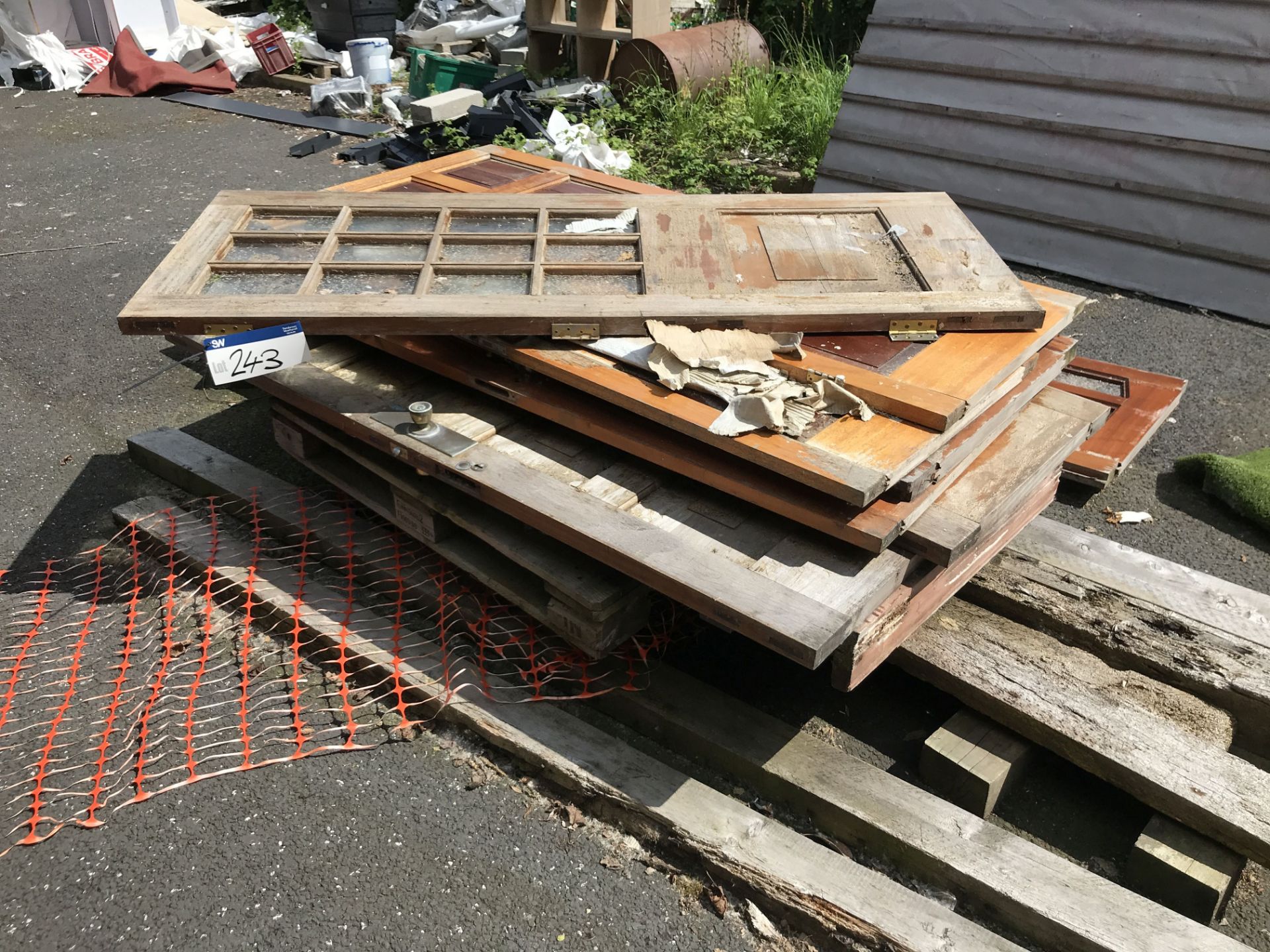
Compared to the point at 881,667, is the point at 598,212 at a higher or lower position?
higher

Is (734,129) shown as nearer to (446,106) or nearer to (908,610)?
(446,106)

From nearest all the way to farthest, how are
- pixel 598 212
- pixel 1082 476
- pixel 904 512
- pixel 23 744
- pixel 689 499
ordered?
pixel 904 512
pixel 689 499
pixel 23 744
pixel 598 212
pixel 1082 476

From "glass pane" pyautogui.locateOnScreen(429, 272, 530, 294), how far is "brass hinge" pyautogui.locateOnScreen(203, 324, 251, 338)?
471mm

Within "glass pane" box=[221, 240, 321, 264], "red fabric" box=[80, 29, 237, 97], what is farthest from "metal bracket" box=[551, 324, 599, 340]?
"red fabric" box=[80, 29, 237, 97]

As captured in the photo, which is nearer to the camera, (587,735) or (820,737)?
(587,735)

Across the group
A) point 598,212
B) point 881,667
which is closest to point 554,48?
point 598,212

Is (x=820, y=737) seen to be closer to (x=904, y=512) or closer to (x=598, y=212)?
(x=904, y=512)

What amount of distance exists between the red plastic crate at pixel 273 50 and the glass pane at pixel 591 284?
8077 millimetres

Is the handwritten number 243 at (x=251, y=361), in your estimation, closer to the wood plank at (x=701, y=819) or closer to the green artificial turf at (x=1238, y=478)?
the wood plank at (x=701, y=819)

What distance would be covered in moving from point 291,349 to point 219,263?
458mm

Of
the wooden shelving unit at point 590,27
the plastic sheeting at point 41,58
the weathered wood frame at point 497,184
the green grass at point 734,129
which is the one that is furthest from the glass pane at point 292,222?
the plastic sheeting at point 41,58

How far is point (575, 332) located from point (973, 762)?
1380 mm

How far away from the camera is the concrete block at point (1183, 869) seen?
1.91 meters

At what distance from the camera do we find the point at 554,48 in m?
8.08
